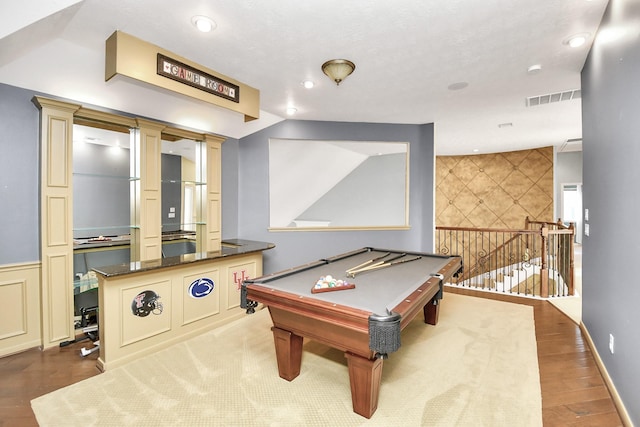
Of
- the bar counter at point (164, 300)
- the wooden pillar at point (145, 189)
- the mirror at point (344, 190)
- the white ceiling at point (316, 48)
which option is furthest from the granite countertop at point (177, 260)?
the mirror at point (344, 190)

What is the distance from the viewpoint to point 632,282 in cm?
173

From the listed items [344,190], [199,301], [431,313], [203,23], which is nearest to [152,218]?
[199,301]

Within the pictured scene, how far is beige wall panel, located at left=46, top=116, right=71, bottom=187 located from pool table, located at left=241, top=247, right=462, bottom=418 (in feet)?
6.74

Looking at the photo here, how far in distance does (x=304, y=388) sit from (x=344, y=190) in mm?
5827

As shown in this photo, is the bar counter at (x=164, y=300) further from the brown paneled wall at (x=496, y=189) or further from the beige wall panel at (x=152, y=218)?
the brown paneled wall at (x=496, y=189)

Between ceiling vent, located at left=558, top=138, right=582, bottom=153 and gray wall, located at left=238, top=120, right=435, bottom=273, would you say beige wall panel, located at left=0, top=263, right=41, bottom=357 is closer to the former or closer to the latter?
gray wall, located at left=238, top=120, right=435, bottom=273

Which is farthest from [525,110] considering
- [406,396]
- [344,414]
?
[344,414]

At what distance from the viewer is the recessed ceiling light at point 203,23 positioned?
6.83 ft

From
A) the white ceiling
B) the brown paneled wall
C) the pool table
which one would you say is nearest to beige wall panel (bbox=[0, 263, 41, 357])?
the white ceiling

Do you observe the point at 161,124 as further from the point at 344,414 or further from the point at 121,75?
the point at 344,414

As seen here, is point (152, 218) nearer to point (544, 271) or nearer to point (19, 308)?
point (19, 308)

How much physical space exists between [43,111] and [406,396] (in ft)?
12.3

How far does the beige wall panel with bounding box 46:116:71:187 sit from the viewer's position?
2627mm

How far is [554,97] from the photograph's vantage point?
3.55 meters
